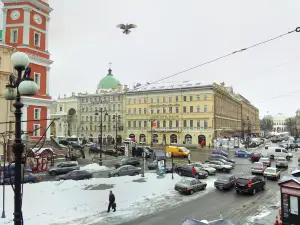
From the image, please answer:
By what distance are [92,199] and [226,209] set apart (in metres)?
9.11

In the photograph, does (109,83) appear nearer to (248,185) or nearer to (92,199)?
(92,199)

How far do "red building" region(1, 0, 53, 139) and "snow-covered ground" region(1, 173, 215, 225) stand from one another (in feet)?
55.7

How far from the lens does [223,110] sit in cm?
7875

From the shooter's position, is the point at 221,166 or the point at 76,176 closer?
the point at 76,176

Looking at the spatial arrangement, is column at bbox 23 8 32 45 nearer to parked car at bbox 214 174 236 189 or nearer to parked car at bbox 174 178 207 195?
parked car at bbox 174 178 207 195

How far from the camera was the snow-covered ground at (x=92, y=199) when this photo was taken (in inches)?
634

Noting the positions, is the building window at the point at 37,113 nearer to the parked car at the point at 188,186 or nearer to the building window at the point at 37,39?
the building window at the point at 37,39

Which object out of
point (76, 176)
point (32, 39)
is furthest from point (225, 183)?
point (32, 39)

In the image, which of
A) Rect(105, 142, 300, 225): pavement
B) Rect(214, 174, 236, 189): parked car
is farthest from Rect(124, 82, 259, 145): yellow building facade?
Rect(105, 142, 300, 225): pavement

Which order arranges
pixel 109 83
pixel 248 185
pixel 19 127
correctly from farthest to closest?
pixel 109 83 → pixel 248 185 → pixel 19 127

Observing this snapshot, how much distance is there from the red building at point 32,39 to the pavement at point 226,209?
83.0ft

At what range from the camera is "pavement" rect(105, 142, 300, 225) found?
15.9 meters

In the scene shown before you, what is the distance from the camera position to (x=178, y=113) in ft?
240

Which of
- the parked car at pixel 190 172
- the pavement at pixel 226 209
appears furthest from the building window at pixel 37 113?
the pavement at pixel 226 209
